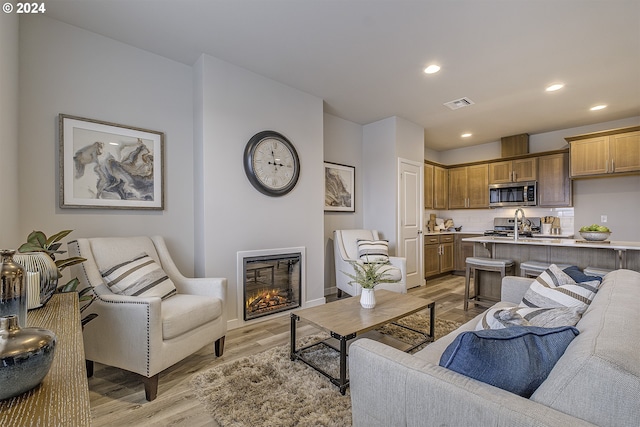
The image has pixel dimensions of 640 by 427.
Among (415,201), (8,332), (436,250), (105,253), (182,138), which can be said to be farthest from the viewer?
(436,250)

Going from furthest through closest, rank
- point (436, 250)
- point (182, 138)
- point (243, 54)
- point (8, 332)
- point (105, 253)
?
point (436, 250), point (182, 138), point (243, 54), point (105, 253), point (8, 332)

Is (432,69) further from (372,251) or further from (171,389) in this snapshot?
(171,389)

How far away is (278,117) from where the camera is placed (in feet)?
11.6

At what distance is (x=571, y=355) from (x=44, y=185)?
11.0 feet

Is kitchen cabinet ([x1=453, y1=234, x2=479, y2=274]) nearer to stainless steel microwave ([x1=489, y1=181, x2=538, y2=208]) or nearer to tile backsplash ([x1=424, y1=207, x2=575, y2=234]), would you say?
tile backsplash ([x1=424, y1=207, x2=575, y2=234])

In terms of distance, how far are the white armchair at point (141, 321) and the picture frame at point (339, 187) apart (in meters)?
2.36

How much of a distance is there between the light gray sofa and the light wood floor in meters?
1.17

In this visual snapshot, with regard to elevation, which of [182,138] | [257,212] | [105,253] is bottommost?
[105,253]

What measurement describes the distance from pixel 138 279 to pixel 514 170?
6173 millimetres

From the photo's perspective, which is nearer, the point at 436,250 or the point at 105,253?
the point at 105,253

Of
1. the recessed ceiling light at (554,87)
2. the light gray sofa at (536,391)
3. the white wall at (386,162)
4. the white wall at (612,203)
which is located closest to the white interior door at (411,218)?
the white wall at (386,162)

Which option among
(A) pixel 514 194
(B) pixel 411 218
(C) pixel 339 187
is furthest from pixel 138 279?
(A) pixel 514 194

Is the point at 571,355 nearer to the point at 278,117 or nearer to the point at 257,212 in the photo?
the point at 257,212

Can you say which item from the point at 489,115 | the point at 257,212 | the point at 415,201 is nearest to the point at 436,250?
the point at 415,201
